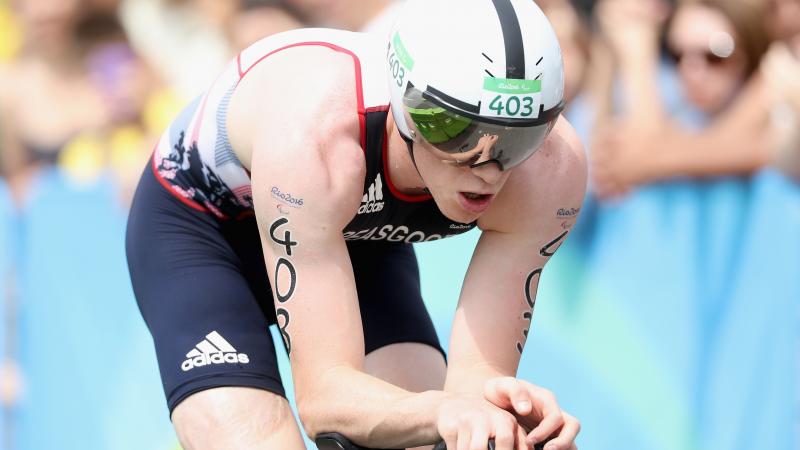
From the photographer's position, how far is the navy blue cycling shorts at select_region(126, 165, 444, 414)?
4.25 meters

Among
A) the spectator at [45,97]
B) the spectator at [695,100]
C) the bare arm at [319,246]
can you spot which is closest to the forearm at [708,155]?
the spectator at [695,100]

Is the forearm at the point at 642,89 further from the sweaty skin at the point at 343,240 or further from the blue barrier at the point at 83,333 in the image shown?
the blue barrier at the point at 83,333

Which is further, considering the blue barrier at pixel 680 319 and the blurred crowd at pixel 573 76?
the blurred crowd at pixel 573 76

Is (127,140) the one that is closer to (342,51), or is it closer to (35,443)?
(35,443)

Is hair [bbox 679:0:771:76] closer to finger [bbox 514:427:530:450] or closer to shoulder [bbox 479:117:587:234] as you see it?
shoulder [bbox 479:117:587:234]

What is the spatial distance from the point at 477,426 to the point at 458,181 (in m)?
0.91

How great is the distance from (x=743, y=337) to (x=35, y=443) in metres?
5.41

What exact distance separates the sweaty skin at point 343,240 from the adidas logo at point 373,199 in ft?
0.23

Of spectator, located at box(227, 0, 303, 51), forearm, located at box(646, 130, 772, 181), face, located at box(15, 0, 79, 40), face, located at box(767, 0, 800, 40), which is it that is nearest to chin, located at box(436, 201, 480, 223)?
forearm, located at box(646, 130, 772, 181)

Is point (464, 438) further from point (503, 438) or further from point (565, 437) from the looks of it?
point (565, 437)

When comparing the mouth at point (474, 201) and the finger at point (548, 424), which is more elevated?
the mouth at point (474, 201)

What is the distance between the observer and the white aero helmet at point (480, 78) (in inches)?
143

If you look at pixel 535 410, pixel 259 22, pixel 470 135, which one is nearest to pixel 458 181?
pixel 470 135

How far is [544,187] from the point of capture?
13.8ft
